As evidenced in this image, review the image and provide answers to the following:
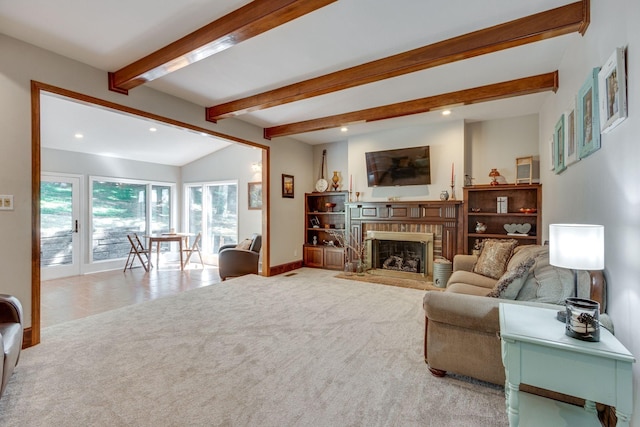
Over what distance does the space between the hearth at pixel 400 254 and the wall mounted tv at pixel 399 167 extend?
0.95m

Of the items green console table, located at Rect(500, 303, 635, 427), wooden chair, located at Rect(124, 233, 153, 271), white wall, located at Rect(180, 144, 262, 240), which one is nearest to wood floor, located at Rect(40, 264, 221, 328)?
wooden chair, located at Rect(124, 233, 153, 271)

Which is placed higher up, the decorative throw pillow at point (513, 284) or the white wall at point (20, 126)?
the white wall at point (20, 126)

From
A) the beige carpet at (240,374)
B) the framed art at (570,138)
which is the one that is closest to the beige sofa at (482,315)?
the beige carpet at (240,374)

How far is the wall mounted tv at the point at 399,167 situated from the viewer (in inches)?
206

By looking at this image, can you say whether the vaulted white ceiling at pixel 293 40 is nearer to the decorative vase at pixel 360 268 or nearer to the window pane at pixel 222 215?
the decorative vase at pixel 360 268

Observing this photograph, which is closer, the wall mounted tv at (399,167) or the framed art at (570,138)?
the framed art at (570,138)

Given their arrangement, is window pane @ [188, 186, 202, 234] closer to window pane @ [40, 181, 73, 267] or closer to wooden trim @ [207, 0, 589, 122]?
window pane @ [40, 181, 73, 267]

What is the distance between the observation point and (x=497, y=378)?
197 centimetres

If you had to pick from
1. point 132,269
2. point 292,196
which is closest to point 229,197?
point 292,196

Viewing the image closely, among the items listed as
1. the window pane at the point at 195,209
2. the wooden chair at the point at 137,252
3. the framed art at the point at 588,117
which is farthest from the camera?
the window pane at the point at 195,209

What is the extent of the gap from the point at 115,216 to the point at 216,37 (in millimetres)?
5967

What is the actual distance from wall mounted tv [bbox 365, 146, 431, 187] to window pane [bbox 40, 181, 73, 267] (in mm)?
6015

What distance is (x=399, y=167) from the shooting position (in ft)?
17.9

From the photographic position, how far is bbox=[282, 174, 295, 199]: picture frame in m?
5.94
